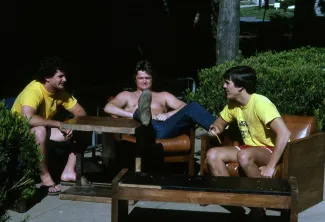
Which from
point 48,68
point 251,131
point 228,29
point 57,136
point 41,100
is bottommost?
point 57,136

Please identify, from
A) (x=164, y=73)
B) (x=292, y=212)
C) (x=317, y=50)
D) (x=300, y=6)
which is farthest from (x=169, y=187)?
(x=300, y=6)

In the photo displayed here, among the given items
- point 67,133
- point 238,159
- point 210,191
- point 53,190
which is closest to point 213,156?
point 238,159

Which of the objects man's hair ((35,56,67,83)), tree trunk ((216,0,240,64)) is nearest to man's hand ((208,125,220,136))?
man's hair ((35,56,67,83))

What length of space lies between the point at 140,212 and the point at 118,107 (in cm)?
160

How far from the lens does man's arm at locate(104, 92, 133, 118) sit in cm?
701

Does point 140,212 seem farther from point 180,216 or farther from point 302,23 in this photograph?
point 302,23

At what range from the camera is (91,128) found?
576 cm

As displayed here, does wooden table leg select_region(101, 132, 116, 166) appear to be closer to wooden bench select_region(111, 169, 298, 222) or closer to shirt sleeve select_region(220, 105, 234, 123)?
shirt sleeve select_region(220, 105, 234, 123)

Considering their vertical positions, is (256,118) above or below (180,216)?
above

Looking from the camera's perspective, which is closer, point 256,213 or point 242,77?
point 256,213

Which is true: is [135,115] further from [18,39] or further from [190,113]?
[18,39]

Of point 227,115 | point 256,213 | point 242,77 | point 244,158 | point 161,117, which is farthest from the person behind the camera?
point 161,117

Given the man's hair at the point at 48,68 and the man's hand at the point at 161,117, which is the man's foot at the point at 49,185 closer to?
the man's hair at the point at 48,68

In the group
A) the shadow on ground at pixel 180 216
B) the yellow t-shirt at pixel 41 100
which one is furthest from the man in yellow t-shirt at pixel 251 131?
the yellow t-shirt at pixel 41 100
